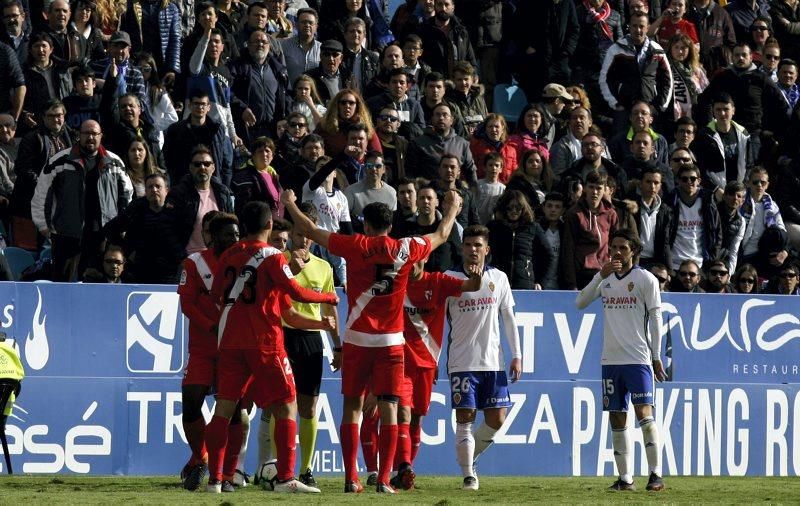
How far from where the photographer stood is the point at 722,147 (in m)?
20.0

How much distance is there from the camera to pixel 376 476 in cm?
1339

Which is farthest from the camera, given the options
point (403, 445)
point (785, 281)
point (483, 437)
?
point (785, 281)

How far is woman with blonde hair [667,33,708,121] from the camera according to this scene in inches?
836

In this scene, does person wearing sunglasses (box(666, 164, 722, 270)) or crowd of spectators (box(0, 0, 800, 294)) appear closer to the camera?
crowd of spectators (box(0, 0, 800, 294))

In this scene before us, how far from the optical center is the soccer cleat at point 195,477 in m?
12.4

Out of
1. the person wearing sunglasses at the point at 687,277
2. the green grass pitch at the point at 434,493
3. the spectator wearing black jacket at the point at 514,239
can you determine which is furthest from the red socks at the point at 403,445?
the person wearing sunglasses at the point at 687,277

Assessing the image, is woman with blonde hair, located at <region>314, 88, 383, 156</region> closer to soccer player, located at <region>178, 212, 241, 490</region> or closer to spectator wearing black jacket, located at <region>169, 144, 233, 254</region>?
spectator wearing black jacket, located at <region>169, 144, 233, 254</region>

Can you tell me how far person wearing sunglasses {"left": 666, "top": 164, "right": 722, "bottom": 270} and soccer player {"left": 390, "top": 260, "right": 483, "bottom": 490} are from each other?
529 cm

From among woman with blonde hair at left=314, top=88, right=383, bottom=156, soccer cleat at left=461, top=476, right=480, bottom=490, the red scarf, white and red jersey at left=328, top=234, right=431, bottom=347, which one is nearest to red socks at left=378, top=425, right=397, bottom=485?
white and red jersey at left=328, top=234, right=431, bottom=347

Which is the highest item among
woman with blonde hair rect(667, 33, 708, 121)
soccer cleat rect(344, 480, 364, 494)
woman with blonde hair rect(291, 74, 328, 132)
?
woman with blonde hair rect(667, 33, 708, 121)

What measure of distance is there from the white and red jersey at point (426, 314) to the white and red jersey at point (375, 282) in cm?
102

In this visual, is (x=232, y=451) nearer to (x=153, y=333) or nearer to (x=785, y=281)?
(x=153, y=333)

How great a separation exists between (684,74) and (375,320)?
1058 centimetres

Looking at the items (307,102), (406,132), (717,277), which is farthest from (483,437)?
(307,102)
